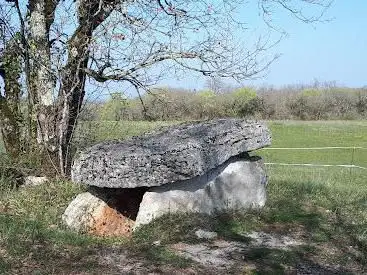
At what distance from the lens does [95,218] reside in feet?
23.0

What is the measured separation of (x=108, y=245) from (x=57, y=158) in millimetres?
3271

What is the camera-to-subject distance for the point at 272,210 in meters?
7.54

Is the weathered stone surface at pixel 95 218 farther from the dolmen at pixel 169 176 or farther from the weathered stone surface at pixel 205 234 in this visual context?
the weathered stone surface at pixel 205 234

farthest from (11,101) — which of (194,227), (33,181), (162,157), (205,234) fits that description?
(205,234)

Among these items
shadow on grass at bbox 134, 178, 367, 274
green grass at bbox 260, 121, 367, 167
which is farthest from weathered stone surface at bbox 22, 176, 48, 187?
green grass at bbox 260, 121, 367, 167

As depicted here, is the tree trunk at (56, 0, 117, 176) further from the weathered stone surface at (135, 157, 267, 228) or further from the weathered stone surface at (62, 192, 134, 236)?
the weathered stone surface at (135, 157, 267, 228)

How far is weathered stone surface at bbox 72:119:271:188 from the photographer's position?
21.6 feet

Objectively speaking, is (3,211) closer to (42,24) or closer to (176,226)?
(176,226)

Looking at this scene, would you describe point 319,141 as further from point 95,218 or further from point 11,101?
point 95,218

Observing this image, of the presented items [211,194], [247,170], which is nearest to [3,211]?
[211,194]

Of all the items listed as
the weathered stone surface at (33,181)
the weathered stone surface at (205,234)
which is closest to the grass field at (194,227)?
the weathered stone surface at (205,234)

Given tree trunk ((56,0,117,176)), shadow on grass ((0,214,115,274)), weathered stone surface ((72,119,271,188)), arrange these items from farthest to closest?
1. tree trunk ((56,0,117,176))
2. weathered stone surface ((72,119,271,188))
3. shadow on grass ((0,214,115,274))

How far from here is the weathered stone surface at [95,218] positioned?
688 cm

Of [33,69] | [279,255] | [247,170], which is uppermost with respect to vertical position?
[33,69]
